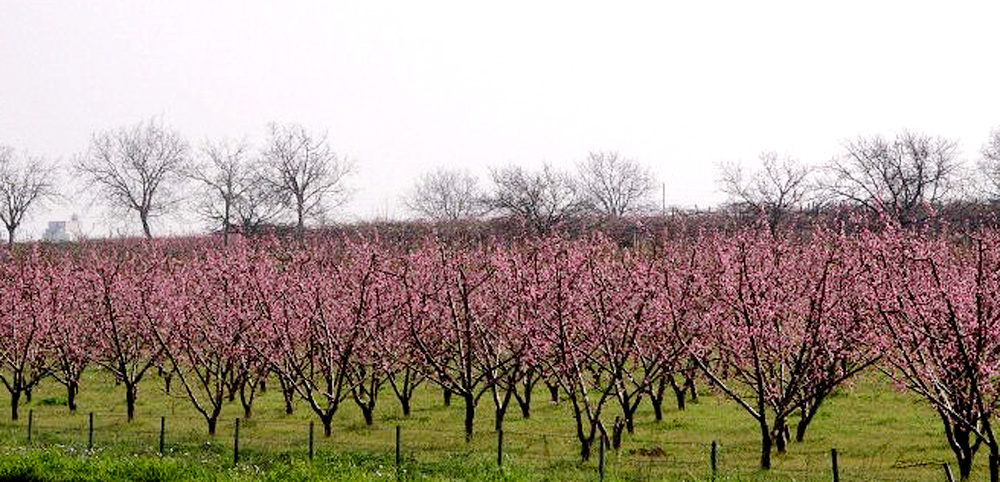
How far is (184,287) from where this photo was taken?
34.3 meters

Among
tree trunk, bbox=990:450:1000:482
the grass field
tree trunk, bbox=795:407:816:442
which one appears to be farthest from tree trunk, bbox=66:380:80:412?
tree trunk, bbox=990:450:1000:482

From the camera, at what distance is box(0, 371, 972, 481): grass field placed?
18.3m

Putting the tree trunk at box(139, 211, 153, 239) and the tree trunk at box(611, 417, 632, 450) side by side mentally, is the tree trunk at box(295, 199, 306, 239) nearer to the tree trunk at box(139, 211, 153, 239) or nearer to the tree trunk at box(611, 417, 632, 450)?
the tree trunk at box(139, 211, 153, 239)

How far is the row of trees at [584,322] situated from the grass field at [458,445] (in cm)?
70

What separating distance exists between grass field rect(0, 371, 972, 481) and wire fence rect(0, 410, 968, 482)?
45mm

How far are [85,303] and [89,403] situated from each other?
14.1ft

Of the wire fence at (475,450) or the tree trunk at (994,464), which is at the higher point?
the tree trunk at (994,464)

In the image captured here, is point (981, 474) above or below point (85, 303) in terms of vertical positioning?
below

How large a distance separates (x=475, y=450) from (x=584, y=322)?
18.3ft

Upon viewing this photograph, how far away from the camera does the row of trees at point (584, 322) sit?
1767 centimetres

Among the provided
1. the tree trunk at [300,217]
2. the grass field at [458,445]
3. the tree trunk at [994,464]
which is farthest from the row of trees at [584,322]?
the tree trunk at [300,217]

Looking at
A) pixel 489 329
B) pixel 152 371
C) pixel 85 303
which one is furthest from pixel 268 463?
pixel 152 371

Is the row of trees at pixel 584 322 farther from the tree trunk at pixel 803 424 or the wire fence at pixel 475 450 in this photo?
the wire fence at pixel 475 450

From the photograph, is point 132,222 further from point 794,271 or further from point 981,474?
point 981,474
